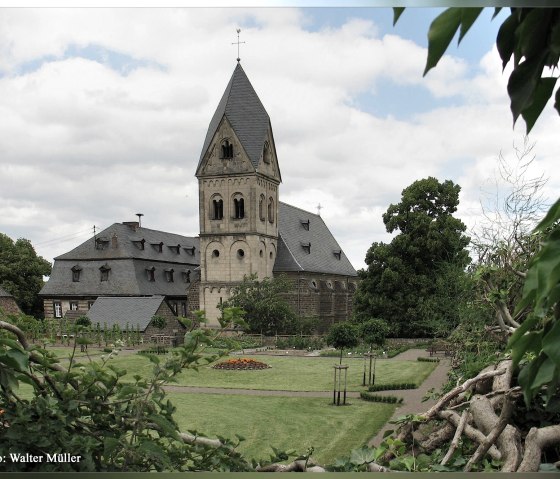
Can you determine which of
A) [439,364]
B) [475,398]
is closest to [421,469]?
[475,398]

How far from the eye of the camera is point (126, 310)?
5.07 meters

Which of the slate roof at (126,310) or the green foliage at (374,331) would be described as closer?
the slate roof at (126,310)

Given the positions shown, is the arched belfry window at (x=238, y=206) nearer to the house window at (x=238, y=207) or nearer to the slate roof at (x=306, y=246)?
the house window at (x=238, y=207)

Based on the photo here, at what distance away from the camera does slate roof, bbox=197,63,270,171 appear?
3442mm

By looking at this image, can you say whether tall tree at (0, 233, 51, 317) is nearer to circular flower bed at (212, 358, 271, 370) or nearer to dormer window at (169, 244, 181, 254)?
dormer window at (169, 244, 181, 254)

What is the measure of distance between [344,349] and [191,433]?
198 inches

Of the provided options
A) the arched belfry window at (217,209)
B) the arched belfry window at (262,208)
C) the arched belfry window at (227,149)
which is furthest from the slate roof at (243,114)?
the arched belfry window at (217,209)

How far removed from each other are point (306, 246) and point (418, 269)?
47.8 inches

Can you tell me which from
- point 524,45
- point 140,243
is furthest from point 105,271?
point 524,45

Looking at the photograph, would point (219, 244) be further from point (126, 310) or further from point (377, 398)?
point (377, 398)

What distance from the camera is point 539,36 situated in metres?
1.17

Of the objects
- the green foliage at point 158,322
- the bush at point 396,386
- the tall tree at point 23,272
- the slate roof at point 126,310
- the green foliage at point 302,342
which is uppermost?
the tall tree at point 23,272

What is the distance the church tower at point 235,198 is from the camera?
13.8ft

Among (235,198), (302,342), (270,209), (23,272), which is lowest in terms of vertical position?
(302,342)
